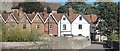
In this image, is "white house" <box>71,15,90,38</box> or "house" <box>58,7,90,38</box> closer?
"house" <box>58,7,90,38</box>

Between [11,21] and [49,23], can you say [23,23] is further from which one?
[49,23]

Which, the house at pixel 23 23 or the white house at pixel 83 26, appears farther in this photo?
the white house at pixel 83 26

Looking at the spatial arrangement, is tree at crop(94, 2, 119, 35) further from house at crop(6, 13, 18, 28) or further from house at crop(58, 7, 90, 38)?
house at crop(58, 7, 90, 38)

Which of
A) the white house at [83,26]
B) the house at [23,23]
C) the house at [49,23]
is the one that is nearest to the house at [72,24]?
the white house at [83,26]

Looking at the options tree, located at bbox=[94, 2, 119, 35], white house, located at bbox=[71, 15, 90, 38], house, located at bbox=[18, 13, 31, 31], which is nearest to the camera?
tree, located at bbox=[94, 2, 119, 35]

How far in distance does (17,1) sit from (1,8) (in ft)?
0.26

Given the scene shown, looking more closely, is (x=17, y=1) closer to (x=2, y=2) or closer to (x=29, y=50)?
(x=2, y=2)

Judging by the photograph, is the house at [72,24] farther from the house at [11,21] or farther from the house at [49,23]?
the house at [11,21]

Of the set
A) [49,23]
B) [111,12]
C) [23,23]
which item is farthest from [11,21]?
[49,23]

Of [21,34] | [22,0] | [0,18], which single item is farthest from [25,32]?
[0,18]

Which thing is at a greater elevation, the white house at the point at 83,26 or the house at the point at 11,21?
the house at the point at 11,21

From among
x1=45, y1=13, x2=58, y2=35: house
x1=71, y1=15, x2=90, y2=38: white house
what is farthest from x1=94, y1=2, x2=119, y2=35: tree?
x1=71, y1=15, x2=90, y2=38: white house

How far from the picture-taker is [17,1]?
1.22 metres

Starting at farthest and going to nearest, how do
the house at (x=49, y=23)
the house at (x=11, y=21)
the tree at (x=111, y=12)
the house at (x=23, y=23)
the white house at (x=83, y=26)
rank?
the white house at (x=83, y=26) < the house at (x=49, y=23) < the house at (x=23, y=23) < the house at (x=11, y=21) < the tree at (x=111, y=12)
